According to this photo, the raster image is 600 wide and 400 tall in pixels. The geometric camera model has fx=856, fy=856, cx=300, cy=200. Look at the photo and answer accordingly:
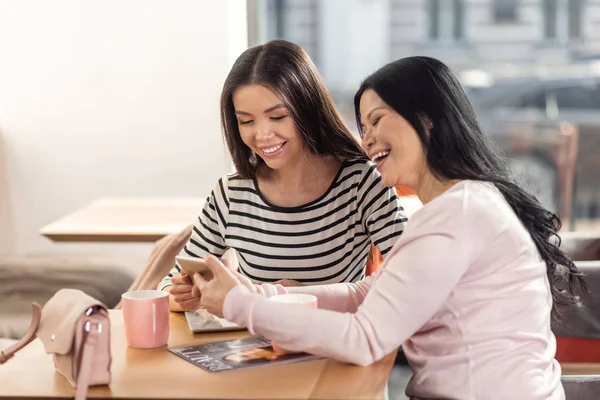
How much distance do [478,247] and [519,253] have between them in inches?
3.5

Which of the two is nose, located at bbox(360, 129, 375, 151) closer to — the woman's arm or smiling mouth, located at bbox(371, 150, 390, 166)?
smiling mouth, located at bbox(371, 150, 390, 166)

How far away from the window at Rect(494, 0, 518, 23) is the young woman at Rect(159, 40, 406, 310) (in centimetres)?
280

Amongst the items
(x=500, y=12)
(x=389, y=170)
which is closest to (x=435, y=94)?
(x=389, y=170)

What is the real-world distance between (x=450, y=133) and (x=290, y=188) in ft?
1.86

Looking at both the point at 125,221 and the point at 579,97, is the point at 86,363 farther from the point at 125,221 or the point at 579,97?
the point at 579,97

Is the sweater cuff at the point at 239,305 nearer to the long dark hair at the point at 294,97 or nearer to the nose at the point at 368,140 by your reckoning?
the nose at the point at 368,140

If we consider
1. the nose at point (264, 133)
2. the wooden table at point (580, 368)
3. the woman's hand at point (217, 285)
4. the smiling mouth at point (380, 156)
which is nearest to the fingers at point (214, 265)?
the woman's hand at point (217, 285)

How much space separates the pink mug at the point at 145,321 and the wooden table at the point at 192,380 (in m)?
0.02

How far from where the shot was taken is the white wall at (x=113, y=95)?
353 centimetres

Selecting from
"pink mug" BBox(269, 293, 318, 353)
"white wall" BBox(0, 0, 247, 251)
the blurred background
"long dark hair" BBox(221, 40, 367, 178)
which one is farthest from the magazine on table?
the blurred background

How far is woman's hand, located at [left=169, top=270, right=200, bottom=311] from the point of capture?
Answer: 1.56 meters

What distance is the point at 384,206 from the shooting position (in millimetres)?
1840

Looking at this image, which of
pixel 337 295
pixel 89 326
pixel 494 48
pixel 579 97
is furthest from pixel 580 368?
pixel 494 48

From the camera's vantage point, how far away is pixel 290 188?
75.2 inches
